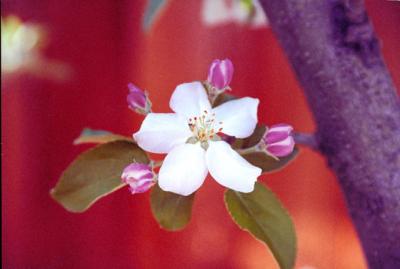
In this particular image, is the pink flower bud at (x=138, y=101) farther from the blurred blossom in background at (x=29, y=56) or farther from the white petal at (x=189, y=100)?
the blurred blossom in background at (x=29, y=56)

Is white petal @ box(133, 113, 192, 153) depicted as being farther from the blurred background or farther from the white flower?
the blurred background

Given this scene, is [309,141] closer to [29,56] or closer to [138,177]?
Result: [138,177]

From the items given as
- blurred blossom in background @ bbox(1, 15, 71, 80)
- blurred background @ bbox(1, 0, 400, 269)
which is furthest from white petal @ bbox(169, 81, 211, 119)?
blurred blossom in background @ bbox(1, 15, 71, 80)

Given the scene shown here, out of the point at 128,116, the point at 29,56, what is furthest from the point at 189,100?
the point at 29,56

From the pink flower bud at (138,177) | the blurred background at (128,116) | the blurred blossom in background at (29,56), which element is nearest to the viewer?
the pink flower bud at (138,177)

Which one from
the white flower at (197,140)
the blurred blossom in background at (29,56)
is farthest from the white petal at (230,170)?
the blurred blossom in background at (29,56)

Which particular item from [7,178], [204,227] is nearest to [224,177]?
[204,227]

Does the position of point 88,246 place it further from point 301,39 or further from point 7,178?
point 301,39
